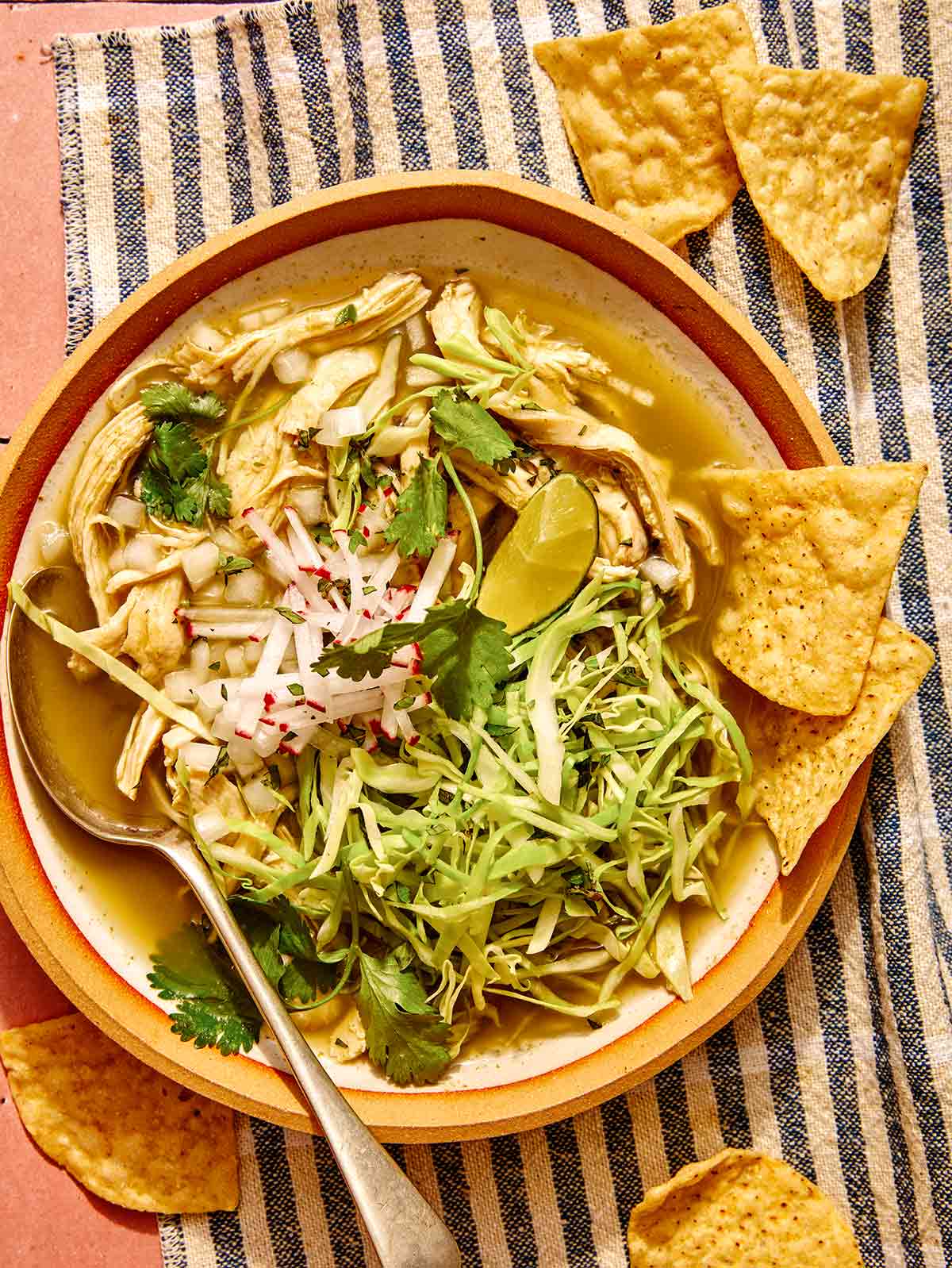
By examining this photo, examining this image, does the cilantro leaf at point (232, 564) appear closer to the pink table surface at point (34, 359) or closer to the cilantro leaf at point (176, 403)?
the cilantro leaf at point (176, 403)

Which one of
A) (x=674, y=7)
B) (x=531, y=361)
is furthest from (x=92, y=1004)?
(x=674, y=7)

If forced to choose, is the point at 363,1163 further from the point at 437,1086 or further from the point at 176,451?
the point at 176,451

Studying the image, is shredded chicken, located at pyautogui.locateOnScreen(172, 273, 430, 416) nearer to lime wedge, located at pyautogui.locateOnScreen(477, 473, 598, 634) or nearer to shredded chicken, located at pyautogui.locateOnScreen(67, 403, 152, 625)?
shredded chicken, located at pyautogui.locateOnScreen(67, 403, 152, 625)

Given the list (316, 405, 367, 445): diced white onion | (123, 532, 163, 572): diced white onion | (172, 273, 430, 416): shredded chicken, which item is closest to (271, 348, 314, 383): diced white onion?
(172, 273, 430, 416): shredded chicken

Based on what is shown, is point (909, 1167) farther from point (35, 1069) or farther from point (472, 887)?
point (35, 1069)

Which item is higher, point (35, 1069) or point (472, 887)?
point (472, 887)

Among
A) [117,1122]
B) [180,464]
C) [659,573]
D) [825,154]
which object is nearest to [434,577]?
[659,573]
